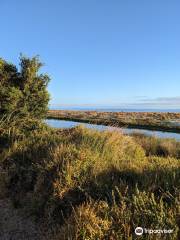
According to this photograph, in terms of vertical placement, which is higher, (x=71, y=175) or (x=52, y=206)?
(x=71, y=175)

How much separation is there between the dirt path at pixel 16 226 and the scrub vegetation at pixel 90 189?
166mm

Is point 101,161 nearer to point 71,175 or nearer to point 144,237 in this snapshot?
point 71,175

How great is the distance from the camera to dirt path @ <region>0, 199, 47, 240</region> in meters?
6.35

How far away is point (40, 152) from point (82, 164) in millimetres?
2521

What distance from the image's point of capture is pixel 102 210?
5688 millimetres

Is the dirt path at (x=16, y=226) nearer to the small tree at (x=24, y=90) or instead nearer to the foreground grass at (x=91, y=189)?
the foreground grass at (x=91, y=189)

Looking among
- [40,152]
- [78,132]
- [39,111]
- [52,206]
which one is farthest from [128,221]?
[39,111]

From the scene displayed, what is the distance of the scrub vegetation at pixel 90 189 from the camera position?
530 centimetres

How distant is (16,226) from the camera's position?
6.82 m

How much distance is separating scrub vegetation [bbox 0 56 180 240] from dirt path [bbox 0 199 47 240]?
0.17 m
